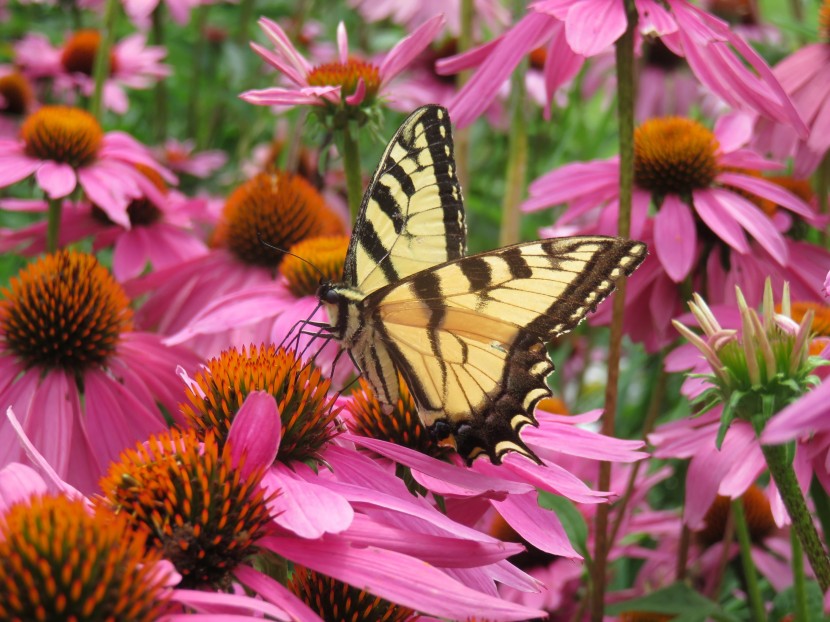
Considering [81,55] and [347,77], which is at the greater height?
[81,55]

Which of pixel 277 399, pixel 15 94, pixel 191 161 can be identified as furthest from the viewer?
pixel 15 94

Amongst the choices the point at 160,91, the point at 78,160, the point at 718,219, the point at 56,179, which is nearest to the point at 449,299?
the point at 718,219

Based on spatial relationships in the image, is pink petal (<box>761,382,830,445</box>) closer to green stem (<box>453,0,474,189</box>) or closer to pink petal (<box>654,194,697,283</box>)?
pink petal (<box>654,194,697,283</box>)

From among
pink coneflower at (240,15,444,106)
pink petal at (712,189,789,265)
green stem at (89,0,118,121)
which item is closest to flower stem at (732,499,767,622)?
pink petal at (712,189,789,265)

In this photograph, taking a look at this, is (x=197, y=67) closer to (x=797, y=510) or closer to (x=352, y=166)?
(x=352, y=166)

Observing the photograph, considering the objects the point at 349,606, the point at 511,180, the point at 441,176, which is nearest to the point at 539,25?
the point at 441,176

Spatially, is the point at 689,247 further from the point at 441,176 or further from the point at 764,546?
the point at 764,546
